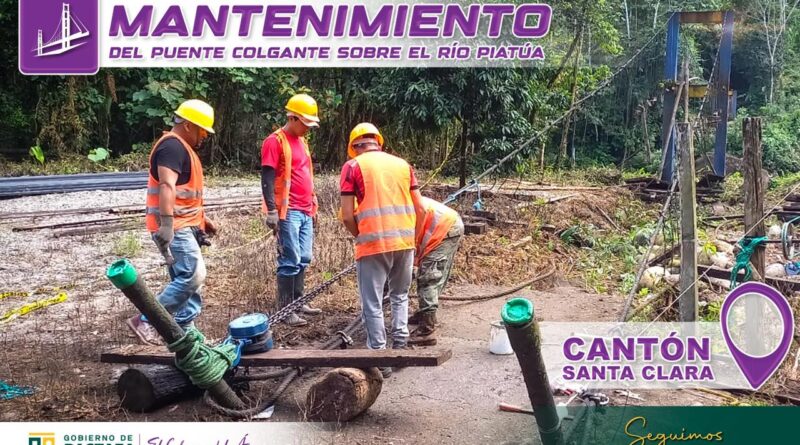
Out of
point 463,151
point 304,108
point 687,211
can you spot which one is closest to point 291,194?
point 304,108

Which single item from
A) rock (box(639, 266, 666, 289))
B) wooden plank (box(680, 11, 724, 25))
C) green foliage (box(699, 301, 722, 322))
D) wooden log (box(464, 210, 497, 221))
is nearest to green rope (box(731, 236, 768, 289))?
green foliage (box(699, 301, 722, 322))

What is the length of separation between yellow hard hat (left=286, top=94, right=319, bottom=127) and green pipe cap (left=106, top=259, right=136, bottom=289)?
208 cm

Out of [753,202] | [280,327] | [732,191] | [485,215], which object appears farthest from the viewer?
[732,191]

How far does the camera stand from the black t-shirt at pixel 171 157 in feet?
12.5

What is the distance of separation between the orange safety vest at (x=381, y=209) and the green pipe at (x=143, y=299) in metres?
1.09

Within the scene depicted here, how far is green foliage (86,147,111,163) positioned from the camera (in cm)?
1388

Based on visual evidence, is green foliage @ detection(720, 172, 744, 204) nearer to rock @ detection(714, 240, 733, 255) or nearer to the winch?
rock @ detection(714, 240, 733, 255)

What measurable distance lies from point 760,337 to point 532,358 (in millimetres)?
2364

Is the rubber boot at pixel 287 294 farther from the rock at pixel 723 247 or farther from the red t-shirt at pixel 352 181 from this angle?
the rock at pixel 723 247

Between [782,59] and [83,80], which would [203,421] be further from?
[782,59]

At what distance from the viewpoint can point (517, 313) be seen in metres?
2.27

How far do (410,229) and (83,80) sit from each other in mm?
12610

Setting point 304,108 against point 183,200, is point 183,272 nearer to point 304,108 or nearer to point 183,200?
point 183,200

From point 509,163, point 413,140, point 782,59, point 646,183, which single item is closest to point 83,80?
point 413,140
